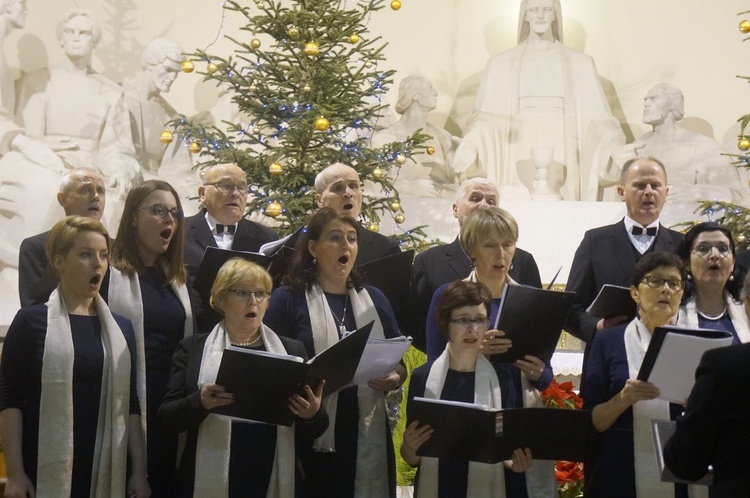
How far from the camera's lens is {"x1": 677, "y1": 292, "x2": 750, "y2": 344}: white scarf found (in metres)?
3.93

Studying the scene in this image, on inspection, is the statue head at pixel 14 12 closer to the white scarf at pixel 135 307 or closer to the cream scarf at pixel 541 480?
the white scarf at pixel 135 307

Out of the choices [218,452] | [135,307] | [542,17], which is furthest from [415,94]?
[218,452]

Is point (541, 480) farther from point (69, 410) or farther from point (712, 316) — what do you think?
point (69, 410)

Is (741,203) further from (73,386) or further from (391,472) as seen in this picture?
(73,386)

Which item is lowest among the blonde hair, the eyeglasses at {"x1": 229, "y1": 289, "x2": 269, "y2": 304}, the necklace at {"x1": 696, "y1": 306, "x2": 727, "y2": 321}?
the necklace at {"x1": 696, "y1": 306, "x2": 727, "y2": 321}

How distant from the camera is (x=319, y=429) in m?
3.73

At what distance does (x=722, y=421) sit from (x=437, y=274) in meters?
2.24

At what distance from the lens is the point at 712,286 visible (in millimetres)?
4020

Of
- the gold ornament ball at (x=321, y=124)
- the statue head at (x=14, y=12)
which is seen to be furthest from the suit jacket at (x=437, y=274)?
the statue head at (x=14, y=12)

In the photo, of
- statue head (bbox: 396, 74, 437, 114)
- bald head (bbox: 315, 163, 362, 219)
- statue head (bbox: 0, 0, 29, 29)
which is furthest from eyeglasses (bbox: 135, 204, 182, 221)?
statue head (bbox: 0, 0, 29, 29)

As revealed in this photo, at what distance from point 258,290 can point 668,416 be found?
1592 mm

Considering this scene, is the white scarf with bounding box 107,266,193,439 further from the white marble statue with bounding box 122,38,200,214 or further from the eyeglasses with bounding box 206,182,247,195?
the white marble statue with bounding box 122,38,200,214

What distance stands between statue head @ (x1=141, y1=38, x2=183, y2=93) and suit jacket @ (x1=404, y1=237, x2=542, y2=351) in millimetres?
5476

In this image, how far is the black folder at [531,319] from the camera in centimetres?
371
